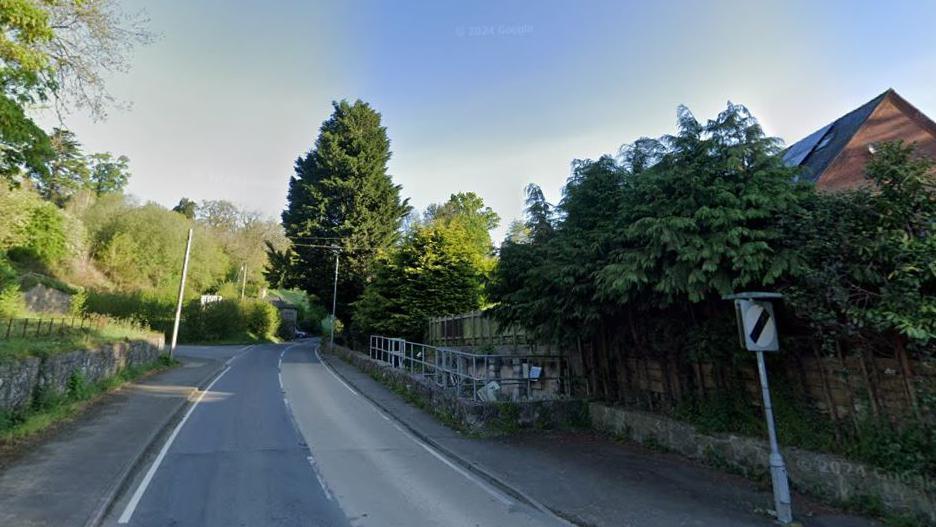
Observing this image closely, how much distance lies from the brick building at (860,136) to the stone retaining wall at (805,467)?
13.9 meters

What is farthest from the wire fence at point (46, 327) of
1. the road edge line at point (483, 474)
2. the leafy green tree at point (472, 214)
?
the leafy green tree at point (472, 214)

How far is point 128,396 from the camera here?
47.9 feet

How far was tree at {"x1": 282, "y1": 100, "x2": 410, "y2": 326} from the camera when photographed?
36031mm

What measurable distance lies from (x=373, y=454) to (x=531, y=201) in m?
6.65

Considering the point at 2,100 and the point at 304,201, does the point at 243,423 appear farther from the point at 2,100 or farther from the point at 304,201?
the point at 304,201

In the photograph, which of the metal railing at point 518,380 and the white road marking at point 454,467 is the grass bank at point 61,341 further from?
the metal railing at point 518,380

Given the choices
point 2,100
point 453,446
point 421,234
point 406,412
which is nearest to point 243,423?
point 406,412

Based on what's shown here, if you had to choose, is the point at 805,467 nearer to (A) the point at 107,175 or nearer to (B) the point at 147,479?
(B) the point at 147,479

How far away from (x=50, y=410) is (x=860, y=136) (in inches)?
1065

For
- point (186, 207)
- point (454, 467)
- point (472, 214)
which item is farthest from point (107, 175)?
point (454, 467)

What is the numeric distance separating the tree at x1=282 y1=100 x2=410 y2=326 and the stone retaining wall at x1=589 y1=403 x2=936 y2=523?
28439 millimetres

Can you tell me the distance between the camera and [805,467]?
647 centimetres

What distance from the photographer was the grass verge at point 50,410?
8.98m

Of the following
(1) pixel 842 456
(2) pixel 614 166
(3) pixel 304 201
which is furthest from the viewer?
(3) pixel 304 201
